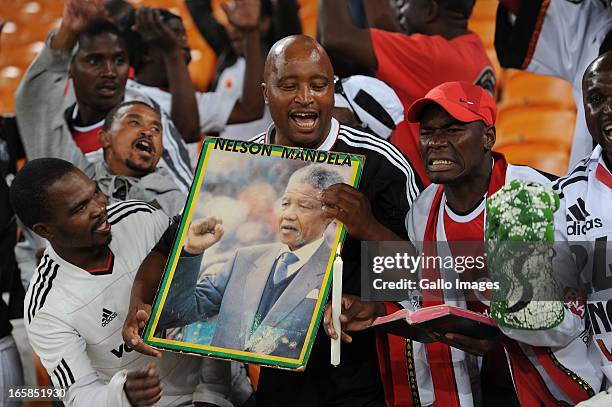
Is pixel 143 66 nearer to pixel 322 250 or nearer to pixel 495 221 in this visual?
pixel 322 250

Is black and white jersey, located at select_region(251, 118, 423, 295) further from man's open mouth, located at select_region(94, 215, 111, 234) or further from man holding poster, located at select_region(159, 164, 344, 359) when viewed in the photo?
man's open mouth, located at select_region(94, 215, 111, 234)

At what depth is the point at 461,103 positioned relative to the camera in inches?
85.5

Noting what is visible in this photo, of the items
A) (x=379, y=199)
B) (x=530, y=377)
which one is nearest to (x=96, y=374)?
(x=379, y=199)

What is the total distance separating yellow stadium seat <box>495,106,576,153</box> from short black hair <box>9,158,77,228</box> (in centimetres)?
222

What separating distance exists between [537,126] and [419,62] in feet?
3.65

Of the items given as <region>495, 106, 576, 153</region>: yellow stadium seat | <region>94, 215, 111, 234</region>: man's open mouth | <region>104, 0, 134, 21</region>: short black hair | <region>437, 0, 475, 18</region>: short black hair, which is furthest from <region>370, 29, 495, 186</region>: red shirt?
<region>104, 0, 134, 21</region>: short black hair

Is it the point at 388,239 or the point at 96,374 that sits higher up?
the point at 388,239

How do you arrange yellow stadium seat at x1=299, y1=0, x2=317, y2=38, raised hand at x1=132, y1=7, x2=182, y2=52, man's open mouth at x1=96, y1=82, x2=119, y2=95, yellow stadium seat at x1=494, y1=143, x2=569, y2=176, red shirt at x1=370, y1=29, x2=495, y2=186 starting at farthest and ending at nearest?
yellow stadium seat at x1=299, y1=0, x2=317, y2=38
yellow stadium seat at x1=494, y1=143, x2=569, y2=176
raised hand at x1=132, y1=7, x2=182, y2=52
man's open mouth at x1=96, y1=82, x2=119, y2=95
red shirt at x1=370, y1=29, x2=495, y2=186

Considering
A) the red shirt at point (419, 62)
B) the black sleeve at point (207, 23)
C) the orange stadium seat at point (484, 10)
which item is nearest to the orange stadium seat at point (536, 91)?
the orange stadium seat at point (484, 10)

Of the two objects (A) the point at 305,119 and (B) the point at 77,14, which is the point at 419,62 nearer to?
(A) the point at 305,119

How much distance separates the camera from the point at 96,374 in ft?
7.91

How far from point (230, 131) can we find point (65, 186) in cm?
160

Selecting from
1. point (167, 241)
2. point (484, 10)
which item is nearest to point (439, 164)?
point (167, 241)

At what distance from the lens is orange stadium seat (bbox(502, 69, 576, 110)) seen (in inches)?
166
